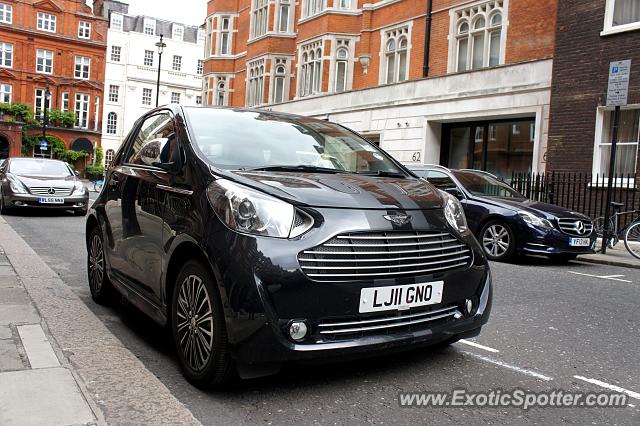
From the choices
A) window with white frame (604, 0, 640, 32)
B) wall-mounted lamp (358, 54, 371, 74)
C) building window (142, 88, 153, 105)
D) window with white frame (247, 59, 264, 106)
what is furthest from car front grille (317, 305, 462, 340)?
building window (142, 88, 153, 105)

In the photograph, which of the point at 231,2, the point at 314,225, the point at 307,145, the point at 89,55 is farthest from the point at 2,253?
the point at 89,55

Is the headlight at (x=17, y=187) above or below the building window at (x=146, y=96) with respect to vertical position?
below

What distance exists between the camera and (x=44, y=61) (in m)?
61.7

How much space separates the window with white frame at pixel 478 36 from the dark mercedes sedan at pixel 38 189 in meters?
12.8

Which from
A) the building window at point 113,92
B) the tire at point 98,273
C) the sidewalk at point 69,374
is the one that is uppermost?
the building window at point 113,92

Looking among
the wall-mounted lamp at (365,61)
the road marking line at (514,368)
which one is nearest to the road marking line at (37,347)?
the road marking line at (514,368)

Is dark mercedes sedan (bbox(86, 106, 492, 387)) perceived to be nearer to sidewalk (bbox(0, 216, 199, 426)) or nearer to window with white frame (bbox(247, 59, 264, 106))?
sidewalk (bbox(0, 216, 199, 426))

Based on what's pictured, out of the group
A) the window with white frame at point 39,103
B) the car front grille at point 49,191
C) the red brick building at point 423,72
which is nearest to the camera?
the car front grille at point 49,191

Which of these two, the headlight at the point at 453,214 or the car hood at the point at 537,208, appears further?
the car hood at the point at 537,208

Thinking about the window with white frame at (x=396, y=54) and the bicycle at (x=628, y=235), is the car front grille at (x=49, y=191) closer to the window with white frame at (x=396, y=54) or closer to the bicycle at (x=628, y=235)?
the bicycle at (x=628, y=235)

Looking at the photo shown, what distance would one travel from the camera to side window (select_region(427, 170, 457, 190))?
10242mm

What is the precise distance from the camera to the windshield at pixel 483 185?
1013 centimetres

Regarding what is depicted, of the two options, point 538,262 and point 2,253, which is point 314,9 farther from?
point 2,253

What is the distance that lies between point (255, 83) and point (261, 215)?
28882 mm
